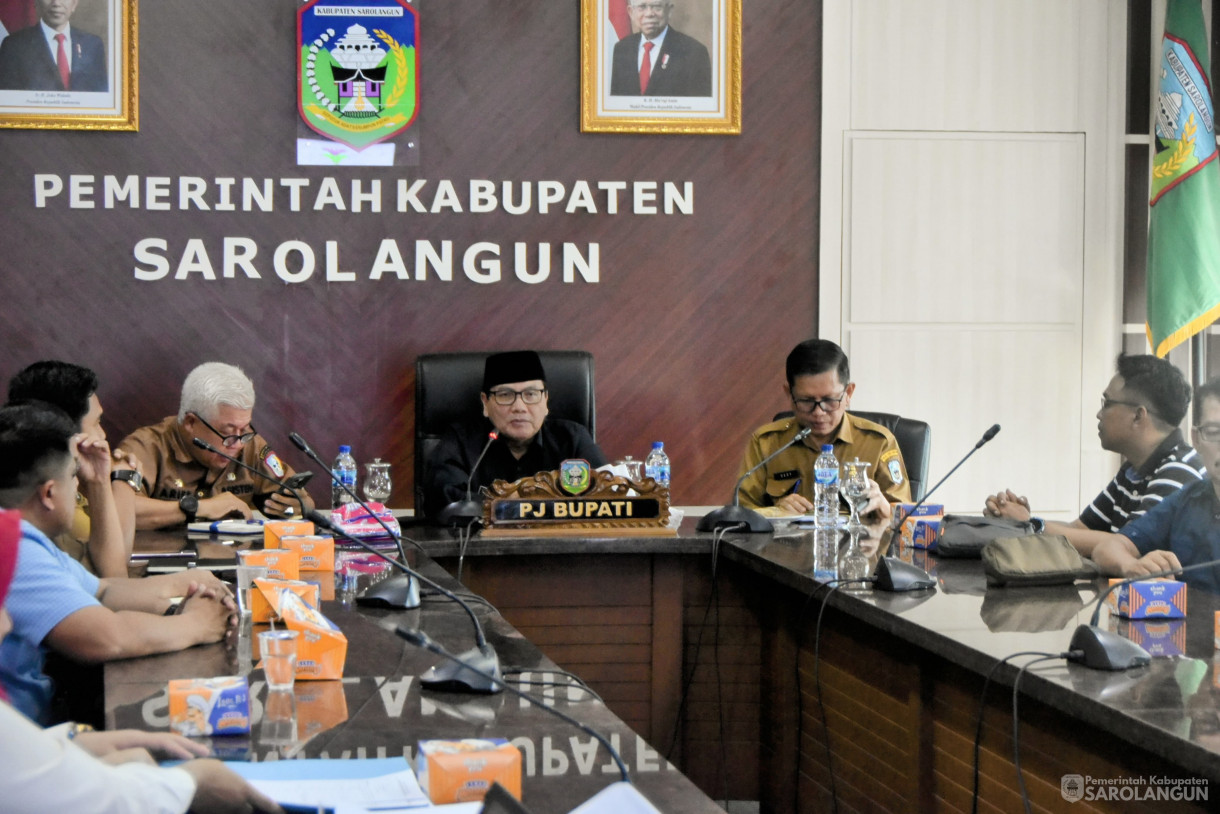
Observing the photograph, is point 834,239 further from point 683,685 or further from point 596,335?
point 683,685

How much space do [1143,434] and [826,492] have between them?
90 centimetres

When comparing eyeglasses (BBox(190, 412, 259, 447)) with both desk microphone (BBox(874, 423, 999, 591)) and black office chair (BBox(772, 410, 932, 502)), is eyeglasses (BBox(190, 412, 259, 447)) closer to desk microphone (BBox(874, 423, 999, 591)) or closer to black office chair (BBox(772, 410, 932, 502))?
black office chair (BBox(772, 410, 932, 502))

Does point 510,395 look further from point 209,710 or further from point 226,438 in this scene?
point 209,710

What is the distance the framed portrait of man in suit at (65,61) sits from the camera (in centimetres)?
425

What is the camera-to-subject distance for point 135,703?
153 centimetres

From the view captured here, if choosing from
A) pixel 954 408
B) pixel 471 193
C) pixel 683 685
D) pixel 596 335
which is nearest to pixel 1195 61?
pixel 954 408

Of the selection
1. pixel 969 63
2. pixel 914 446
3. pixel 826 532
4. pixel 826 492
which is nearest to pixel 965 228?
pixel 969 63

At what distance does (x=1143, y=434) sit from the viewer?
10.2ft

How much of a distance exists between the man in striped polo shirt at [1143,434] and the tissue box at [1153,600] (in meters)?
0.98

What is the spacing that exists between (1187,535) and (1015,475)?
6.75 feet

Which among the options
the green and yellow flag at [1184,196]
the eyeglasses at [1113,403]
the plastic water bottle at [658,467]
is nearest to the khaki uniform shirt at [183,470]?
the plastic water bottle at [658,467]

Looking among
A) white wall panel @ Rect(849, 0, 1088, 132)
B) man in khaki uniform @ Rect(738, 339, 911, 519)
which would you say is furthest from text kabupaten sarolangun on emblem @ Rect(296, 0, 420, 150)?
man in khaki uniform @ Rect(738, 339, 911, 519)

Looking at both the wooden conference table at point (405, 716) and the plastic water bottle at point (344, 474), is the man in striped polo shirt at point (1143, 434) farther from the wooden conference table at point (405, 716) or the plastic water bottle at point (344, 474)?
the plastic water bottle at point (344, 474)

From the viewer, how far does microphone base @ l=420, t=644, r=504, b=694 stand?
1.56m
